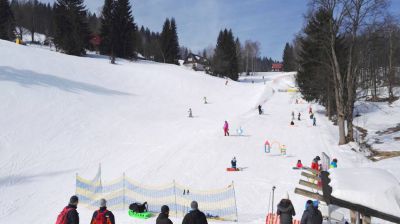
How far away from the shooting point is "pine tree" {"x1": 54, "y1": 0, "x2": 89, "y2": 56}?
214ft

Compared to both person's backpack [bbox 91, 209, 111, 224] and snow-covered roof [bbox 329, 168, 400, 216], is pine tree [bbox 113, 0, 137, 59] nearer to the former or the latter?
person's backpack [bbox 91, 209, 111, 224]

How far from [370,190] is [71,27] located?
68446 millimetres

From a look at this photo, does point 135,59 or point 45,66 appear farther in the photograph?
point 135,59

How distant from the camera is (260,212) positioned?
1538cm

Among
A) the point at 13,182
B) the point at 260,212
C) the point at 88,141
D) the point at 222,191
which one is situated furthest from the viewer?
the point at 88,141

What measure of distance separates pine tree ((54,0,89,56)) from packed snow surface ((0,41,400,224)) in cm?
1429

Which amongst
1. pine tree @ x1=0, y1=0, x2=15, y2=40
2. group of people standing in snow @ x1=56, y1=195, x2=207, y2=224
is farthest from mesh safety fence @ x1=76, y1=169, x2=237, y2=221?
pine tree @ x1=0, y1=0, x2=15, y2=40

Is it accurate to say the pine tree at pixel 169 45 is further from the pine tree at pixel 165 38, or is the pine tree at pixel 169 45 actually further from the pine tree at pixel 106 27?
the pine tree at pixel 106 27

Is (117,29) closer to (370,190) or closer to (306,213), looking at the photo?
(306,213)

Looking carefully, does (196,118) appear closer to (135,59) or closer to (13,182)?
(13,182)

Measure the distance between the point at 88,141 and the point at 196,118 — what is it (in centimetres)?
1473

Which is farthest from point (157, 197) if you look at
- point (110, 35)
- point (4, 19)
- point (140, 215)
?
point (4, 19)

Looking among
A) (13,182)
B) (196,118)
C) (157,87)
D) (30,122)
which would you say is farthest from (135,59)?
(13,182)

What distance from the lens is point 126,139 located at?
95.0 feet
